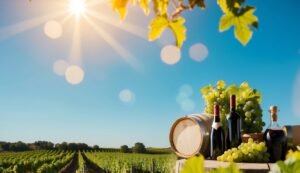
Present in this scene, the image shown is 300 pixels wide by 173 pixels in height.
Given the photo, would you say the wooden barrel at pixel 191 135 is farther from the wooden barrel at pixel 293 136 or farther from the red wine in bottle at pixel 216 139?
the wooden barrel at pixel 293 136

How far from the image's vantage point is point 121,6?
117 centimetres

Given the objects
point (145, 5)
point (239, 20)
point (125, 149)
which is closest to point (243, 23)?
point (239, 20)

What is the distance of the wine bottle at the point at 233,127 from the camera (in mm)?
3251

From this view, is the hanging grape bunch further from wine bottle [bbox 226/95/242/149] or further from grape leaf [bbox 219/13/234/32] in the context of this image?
grape leaf [bbox 219/13/234/32]

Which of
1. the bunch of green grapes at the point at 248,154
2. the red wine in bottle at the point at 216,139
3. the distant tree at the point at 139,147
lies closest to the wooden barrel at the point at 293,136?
the bunch of green grapes at the point at 248,154

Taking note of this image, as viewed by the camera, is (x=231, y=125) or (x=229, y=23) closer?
(x=229, y=23)

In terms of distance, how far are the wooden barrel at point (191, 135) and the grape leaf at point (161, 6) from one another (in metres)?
2.04

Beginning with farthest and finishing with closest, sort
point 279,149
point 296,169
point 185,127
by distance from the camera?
point 185,127 < point 279,149 < point 296,169

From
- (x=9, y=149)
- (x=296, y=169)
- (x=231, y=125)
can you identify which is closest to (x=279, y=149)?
(x=231, y=125)

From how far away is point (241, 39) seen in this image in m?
0.93

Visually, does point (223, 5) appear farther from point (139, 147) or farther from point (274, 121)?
point (139, 147)

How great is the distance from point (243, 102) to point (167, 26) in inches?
103

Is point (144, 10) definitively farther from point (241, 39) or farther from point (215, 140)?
point (215, 140)

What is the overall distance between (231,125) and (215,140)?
Result: 19cm
